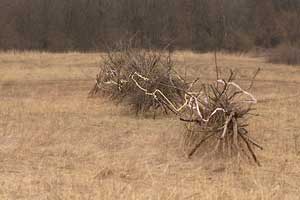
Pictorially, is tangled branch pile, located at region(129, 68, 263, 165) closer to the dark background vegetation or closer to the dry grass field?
the dry grass field

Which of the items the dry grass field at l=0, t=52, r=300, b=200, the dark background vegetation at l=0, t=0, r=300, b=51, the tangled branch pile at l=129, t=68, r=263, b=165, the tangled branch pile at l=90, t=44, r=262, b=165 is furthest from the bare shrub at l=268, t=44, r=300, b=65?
the tangled branch pile at l=129, t=68, r=263, b=165

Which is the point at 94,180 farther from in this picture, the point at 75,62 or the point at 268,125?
the point at 75,62

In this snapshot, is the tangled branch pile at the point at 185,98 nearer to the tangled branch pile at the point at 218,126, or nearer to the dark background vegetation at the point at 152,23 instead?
the tangled branch pile at the point at 218,126

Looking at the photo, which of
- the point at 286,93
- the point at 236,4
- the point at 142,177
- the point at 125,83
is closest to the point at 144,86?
the point at 125,83

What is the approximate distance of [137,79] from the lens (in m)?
11.9

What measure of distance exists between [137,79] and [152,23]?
2919cm

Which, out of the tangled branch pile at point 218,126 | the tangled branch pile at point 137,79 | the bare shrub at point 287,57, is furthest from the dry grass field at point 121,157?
the bare shrub at point 287,57

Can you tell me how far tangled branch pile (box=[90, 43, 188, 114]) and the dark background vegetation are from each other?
23.8 metres

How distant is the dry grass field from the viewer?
610 centimetres

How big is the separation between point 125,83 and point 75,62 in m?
12.1

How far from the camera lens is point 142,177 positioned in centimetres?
671

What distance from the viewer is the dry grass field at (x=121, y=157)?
6.10 metres

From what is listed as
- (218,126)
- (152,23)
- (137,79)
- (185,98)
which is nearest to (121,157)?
(218,126)

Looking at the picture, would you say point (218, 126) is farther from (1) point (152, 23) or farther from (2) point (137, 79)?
(1) point (152, 23)
